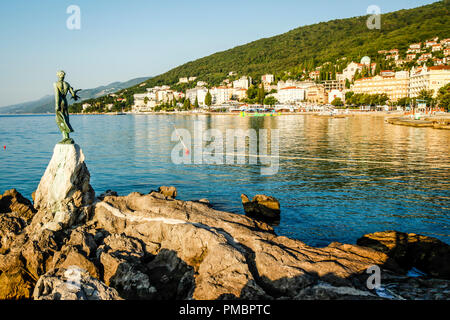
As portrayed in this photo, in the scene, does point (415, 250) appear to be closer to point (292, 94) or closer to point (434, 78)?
point (434, 78)

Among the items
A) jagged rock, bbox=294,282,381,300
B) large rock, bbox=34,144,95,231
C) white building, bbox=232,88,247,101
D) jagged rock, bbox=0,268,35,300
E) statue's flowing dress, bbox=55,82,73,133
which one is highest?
white building, bbox=232,88,247,101

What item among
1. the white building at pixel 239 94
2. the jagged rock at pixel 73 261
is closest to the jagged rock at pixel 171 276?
the jagged rock at pixel 73 261

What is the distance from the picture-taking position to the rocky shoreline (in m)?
6.91

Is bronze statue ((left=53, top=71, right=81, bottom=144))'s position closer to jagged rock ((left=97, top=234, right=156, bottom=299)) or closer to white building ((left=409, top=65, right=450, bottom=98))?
jagged rock ((left=97, top=234, right=156, bottom=299))

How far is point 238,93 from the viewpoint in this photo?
192m

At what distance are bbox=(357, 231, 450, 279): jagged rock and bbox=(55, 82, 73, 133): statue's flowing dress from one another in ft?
34.2

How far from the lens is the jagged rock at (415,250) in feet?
29.3

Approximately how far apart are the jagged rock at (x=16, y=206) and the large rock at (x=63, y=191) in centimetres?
162

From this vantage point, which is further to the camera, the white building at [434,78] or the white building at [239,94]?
the white building at [239,94]

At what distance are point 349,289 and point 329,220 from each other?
693 centimetres

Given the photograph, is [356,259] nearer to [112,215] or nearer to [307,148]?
[112,215]

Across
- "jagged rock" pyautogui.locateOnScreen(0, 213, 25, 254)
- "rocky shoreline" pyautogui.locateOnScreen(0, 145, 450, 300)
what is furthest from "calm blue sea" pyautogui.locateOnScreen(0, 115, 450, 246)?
"jagged rock" pyautogui.locateOnScreen(0, 213, 25, 254)

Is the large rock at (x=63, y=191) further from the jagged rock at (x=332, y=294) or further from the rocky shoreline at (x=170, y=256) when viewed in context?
the jagged rock at (x=332, y=294)
